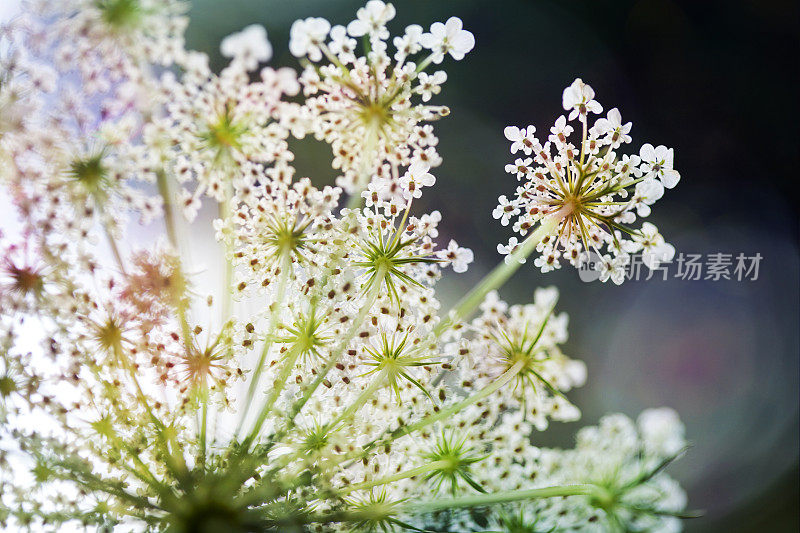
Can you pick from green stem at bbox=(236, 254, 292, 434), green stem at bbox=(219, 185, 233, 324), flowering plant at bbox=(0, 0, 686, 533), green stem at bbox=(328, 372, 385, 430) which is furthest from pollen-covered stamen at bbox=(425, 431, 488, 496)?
green stem at bbox=(219, 185, 233, 324)

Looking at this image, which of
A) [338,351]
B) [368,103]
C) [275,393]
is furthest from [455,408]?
[368,103]

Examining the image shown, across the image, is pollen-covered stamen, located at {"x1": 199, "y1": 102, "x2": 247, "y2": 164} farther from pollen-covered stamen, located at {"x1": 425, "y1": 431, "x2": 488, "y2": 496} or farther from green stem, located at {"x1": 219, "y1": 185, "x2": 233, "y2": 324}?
pollen-covered stamen, located at {"x1": 425, "y1": 431, "x2": 488, "y2": 496}

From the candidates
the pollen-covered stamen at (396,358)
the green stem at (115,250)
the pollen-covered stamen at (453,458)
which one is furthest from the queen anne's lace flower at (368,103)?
the pollen-covered stamen at (453,458)

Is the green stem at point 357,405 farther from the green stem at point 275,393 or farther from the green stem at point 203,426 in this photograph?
the green stem at point 203,426

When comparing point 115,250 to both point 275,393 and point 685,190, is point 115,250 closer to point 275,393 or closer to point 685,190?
point 275,393

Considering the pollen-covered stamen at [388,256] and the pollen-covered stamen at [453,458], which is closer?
the pollen-covered stamen at [388,256]

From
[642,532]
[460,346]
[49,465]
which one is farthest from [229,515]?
[642,532]

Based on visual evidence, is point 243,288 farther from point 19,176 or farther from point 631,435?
point 631,435
